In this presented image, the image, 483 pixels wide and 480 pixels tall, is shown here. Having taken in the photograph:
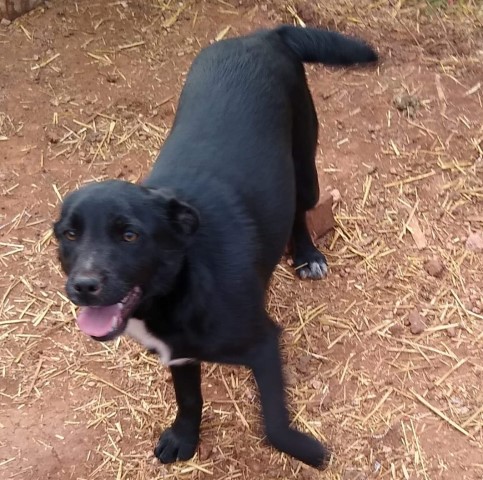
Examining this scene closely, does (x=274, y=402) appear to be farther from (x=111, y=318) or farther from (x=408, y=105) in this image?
(x=408, y=105)

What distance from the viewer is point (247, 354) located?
2.68 m

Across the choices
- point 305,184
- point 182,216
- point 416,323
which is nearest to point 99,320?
point 182,216

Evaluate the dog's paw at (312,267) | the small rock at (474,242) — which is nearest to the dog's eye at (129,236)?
the dog's paw at (312,267)

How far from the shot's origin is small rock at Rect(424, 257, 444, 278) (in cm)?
383

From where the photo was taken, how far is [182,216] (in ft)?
8.19

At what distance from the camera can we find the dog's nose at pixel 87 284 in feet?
7.56

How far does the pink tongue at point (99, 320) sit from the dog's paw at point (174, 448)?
0.91m

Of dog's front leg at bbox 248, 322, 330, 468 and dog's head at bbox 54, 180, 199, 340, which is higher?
dog's head at bbox 54, 180, 199, 340

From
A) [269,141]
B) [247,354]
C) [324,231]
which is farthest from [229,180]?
[324,231]

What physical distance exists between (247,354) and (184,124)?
3.00ft

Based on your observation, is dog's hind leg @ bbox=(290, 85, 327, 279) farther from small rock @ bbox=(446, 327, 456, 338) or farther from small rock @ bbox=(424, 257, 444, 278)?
small rock @ bbox=(446, 327, 456, 338)

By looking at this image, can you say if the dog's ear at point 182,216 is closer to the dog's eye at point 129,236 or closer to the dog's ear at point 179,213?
the dog's ear at point 179,213

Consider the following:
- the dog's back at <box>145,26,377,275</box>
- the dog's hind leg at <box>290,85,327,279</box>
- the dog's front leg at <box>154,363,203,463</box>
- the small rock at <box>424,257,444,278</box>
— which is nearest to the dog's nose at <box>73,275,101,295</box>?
the dog's back at <box>145,26,377,275</box>

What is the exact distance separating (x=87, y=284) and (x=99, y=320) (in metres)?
0.22
